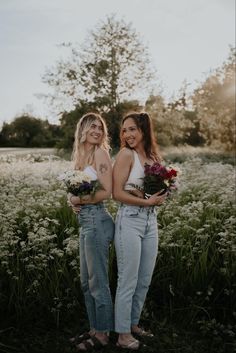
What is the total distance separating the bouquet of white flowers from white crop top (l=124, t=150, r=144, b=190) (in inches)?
13.6

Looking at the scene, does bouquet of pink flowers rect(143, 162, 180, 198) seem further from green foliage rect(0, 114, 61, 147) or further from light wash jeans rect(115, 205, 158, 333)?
green foliage rect(0, 114, 61, 147)

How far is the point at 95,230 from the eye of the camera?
177 inches

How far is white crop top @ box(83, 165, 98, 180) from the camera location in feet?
15.1

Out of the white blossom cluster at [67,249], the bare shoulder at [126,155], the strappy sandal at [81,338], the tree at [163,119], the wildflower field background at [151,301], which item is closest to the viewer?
the bare shoulder at [126,155]

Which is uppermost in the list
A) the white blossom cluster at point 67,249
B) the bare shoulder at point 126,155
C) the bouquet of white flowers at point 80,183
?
the bare shoulder at point 126,155

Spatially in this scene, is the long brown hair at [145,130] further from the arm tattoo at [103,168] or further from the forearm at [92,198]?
the forearm at [92,198]

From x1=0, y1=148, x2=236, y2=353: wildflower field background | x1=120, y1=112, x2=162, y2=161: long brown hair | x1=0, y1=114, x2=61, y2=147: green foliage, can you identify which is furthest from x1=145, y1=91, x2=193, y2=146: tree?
x1=120, y1=112, x2=162, y2=161: long brown hair

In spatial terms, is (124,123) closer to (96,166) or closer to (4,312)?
(96,166)

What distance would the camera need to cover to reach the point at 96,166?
4586 millimetres

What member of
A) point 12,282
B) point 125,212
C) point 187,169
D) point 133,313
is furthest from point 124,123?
point 187,169

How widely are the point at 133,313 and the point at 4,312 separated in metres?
1.68

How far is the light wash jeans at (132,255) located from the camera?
4.55 metres

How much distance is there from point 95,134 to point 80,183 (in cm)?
59

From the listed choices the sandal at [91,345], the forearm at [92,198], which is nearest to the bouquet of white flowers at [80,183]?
the forearm at [92,198]
